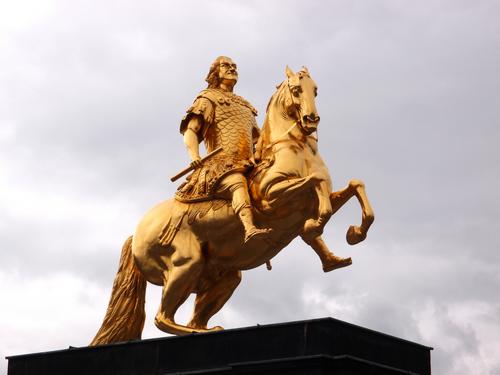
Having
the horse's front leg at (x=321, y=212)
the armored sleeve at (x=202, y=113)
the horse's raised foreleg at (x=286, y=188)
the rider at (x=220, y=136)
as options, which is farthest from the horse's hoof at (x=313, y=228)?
the armored sleeve at (x=202, y=113)

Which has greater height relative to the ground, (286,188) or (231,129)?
(231,129)

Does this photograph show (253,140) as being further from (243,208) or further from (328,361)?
(328,361)

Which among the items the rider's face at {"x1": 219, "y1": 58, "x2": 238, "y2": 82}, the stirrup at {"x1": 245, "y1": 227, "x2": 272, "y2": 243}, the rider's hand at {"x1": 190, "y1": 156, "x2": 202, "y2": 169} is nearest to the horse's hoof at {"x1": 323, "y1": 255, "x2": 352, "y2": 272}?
the stirrup at {"x1": 245, "y1": 227, "x2": 272, "y2": 243}

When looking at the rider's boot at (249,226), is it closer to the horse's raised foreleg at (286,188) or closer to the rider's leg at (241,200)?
the rider's leg at (241,200)

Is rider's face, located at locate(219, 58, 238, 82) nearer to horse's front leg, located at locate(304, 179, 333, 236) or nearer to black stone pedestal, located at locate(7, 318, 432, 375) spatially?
horse's front leg, located at locate(304, 179, 333, 236)

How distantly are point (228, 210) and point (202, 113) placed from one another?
48.5 inches

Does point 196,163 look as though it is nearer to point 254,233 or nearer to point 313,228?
point 254,233

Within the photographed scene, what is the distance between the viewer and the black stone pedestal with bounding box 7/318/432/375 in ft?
43.1

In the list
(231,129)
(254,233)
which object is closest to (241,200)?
(254,233)

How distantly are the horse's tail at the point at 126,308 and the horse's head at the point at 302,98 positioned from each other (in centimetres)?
252

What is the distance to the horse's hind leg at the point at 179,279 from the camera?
14812mm

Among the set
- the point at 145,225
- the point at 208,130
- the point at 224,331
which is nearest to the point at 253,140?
the point at 208,130

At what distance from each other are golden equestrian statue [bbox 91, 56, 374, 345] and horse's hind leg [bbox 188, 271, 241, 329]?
0.04 ft

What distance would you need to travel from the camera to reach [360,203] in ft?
47.2
